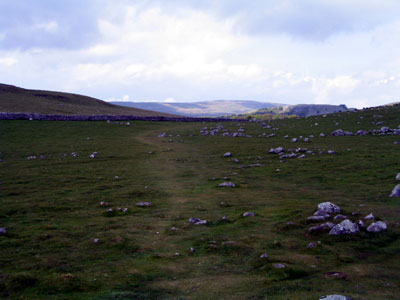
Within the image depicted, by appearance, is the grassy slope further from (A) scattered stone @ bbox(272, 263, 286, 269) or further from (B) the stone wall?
(B) the stone wall

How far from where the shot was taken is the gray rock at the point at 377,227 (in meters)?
17.1

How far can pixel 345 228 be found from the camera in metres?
17.4

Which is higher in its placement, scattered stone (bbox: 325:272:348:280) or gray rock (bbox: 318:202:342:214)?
gray rock (bbox: 318:202:342:214)

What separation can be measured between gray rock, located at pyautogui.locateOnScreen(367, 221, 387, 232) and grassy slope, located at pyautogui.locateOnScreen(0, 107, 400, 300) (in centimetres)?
58

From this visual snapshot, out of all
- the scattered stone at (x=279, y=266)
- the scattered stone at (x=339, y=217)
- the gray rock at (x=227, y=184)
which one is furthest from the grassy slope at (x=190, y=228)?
the gray rock at (x=227, y=184)

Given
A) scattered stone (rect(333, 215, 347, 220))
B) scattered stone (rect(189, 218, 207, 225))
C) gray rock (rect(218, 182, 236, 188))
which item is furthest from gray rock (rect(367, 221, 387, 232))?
gray rock (rect(218, 182, 236, 188))

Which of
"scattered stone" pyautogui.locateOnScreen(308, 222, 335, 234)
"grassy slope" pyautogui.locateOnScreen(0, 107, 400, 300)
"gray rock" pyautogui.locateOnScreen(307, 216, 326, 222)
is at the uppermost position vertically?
"gray rock" pyautogui.locateOnScreen(307, 216, 326, 222)

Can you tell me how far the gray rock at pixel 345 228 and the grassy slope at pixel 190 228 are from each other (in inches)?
16.8

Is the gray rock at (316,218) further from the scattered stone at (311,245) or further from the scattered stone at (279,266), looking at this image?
the scattered stone at (279,266)

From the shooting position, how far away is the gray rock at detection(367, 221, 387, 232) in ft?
56.0

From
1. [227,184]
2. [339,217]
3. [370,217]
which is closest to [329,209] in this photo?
[339,217]

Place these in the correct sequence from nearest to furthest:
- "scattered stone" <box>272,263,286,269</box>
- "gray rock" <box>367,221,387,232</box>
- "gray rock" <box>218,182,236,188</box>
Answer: "scattered stone" <box>272,263,286,269</box>
"gray rock" <box>367,221,387,232</box>
"gray rock" <box>218,182,236,188</box>

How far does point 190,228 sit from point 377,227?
9436mm

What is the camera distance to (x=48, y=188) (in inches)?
1206
